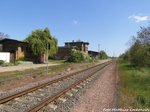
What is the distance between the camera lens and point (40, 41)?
222ft

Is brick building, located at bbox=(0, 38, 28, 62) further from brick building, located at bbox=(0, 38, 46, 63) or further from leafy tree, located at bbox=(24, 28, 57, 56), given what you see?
leafy tree, located at bbox=(24, 28, 57, 56)

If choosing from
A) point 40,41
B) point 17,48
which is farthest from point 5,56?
point 40,41

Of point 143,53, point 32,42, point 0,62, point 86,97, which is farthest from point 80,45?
point 86,97

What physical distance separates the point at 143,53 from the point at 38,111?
23939 millimetres

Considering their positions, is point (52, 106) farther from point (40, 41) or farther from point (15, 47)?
point (40, 41)

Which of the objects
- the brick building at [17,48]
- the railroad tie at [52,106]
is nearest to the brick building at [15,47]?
the brick building at [17,48]

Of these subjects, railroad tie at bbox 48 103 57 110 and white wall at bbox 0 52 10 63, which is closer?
railroad tie at bbox 48 103 57 110

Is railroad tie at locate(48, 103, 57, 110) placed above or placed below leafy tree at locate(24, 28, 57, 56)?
below

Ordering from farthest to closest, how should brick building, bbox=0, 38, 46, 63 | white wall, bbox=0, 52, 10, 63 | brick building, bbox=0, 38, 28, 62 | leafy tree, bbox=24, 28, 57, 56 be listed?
1. leafy tree, bbox=24, 28, 57, 56
2. brick building, bbox=0, 38, 46, 63
3. brick building, bbox=0, 38, 28, 62
4. white wall, bbox=0, 52, 10, 63

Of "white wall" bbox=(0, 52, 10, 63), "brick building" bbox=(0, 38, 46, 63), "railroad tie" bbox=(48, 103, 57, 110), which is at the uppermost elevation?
"brick building" bbox=(0, 38, 46, 63)

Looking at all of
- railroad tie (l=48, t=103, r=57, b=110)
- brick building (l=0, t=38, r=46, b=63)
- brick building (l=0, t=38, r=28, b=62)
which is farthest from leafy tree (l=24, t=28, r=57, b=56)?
railroad tie (l=48, t=103, r=57, b=110)

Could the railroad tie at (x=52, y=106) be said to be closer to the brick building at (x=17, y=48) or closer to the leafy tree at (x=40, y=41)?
the brick building at (x=17, y=48)

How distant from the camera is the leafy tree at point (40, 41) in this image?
66500mm

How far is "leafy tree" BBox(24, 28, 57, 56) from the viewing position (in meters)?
66.5
